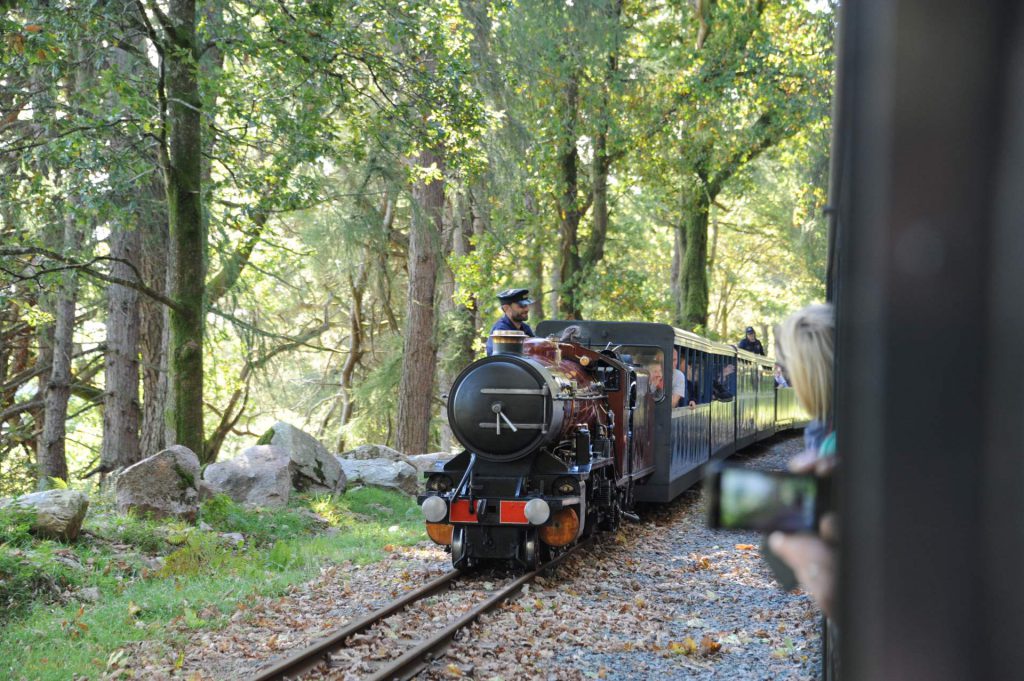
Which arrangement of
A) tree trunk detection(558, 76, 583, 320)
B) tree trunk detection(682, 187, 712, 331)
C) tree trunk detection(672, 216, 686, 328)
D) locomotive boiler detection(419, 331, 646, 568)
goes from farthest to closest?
tree trunk detection(672, 216, 686, 328) → tree trunk detection(682, 187, 712, 331) → tree trunk detection(558, 76, 583, 320) → locomotive boiler detection(419, 331, 646, 568)

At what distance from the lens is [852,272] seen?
807mm

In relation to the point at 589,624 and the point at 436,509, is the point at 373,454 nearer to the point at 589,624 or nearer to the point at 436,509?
the point at 436,509

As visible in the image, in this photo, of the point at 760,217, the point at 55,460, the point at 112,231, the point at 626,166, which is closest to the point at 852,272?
the point at 112,231

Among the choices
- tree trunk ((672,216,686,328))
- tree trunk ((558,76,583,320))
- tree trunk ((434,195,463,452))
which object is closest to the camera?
tree trunk ((434,195,463,452))

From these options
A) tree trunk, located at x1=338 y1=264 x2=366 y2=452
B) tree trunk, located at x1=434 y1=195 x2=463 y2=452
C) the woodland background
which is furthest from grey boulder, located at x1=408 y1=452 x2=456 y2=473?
tree trunk, located at x1=338 y1=264 x2=366 y2=452

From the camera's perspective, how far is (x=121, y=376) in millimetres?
17844

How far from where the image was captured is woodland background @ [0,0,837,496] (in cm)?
1221

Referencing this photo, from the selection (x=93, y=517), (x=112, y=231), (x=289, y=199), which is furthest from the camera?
(x=112, y=231)

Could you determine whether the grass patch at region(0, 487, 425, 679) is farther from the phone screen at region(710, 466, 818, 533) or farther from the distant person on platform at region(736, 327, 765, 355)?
the distant person on platform at region(736, 327, 765, 355)

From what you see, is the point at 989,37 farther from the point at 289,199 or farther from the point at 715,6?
the point at 715,6

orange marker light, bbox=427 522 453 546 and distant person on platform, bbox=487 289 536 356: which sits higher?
distant person on platform, bbox=487 289 536 356

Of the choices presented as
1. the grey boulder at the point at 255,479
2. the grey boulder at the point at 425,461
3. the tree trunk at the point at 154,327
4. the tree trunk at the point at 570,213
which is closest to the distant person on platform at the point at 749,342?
the tree trunk at the point at 570,213

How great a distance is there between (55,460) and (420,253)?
7.82 m

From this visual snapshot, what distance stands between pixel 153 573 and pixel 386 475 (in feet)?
22.9
